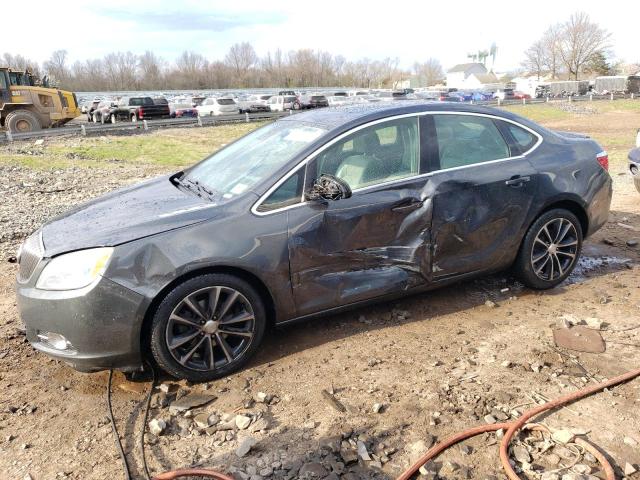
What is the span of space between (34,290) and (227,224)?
4.01 ft

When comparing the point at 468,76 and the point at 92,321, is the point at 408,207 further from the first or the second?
the point at 468,76

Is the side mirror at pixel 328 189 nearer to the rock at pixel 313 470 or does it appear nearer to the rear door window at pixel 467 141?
the rear door window at pixel 467 141

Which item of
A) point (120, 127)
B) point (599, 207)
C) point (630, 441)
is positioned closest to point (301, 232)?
point (630, 441)

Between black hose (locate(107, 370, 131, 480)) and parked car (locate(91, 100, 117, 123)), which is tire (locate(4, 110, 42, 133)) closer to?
parked car (locate(91, 100, 117, 123))

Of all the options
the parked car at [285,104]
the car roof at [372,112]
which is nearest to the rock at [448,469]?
the car roof at [372,112]

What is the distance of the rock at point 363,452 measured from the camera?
104 inches

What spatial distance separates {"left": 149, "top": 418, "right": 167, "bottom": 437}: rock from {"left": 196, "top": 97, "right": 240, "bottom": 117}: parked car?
34875 mm

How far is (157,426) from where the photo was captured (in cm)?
293

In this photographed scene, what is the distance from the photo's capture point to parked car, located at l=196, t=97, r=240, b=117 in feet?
118

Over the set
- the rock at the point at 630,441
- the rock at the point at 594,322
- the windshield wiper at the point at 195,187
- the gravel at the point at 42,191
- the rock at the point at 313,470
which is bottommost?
the rock at the point at 630,441

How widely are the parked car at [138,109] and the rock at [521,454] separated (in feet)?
104

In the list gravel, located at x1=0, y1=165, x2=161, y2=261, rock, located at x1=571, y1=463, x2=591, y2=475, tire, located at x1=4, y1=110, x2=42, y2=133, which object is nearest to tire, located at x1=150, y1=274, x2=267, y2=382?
rock, located at x1=571, y1=463, x2=591, y2=475

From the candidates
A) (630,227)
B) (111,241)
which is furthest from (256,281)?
(630,227)

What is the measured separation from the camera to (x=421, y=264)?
3.97 meters
